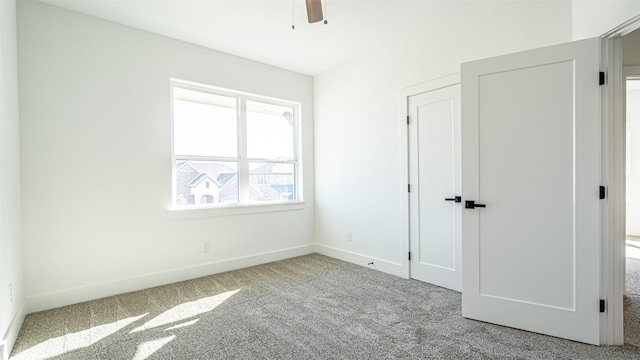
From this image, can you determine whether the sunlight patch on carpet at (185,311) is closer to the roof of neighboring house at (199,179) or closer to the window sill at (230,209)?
the window sill at (230,209)

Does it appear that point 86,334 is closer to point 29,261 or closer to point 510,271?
→ point 29,261

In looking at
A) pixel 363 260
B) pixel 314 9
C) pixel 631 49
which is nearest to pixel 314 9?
pixel 314 9

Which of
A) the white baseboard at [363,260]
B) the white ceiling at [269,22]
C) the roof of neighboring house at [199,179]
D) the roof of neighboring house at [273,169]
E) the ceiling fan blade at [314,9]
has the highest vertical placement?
the white ceiling at [269,22]

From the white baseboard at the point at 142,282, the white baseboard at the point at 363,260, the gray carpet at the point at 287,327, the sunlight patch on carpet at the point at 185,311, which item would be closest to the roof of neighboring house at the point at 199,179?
the white baseboard at the point at 142,282

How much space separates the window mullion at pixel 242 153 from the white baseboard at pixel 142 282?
2.76 ft

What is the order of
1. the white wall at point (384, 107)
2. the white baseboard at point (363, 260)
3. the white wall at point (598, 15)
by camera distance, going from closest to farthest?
the white wall at point (598, 15) → the white wall at point (384, 107) → the white baseboard at point (363, 260)

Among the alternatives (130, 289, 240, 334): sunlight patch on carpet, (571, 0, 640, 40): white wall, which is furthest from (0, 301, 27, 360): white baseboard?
(571, 0, 640, 40): white wall

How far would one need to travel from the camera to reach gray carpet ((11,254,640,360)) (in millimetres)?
2064

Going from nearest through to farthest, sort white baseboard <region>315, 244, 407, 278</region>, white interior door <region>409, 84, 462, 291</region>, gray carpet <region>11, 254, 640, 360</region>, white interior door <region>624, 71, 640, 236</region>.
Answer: gray carpet <region>11, 254, 640, 360</region>, white interior door <region>409, 84, 462, 291</region>, white baseboard <region>315, 244, 407, 278</region>, white interior door <region>624, 71, 640, 236</region>

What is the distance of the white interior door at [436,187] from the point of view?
3.16 meters

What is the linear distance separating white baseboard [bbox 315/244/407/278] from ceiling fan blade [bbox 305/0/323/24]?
2.80 meters

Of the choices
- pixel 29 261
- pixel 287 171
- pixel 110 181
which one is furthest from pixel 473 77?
pixel 29 261

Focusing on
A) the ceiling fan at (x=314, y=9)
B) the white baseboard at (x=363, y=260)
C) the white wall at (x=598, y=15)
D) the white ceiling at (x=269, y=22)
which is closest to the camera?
the white wall at (x=598, y=15)

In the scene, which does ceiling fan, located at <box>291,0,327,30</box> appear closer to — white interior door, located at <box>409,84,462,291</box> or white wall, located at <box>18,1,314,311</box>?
white interior door, located at <box>409,84,462,291</box>
